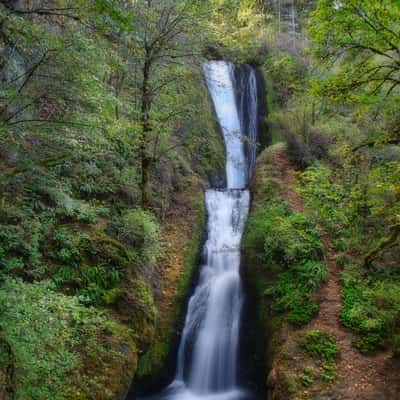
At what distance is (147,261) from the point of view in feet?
26.5

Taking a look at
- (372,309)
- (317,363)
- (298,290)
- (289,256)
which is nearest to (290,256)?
(289,256)

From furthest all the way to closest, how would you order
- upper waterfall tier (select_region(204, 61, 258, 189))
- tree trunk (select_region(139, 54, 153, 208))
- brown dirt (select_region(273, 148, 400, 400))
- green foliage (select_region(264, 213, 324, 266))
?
upper waterfall tier (select_region(204, 61, 258, 189))
green foliage (select_region(264, 213, 324, 266))
tree trunk (select_region(139, 54, 153, 208))
brown dirt (select_region(273, 148, 400, 400))

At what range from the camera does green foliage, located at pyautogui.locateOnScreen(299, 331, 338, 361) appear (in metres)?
6.62

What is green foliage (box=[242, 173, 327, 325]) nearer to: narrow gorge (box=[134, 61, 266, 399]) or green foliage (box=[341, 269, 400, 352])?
green foliage (box=[341, 269, 400, 352])

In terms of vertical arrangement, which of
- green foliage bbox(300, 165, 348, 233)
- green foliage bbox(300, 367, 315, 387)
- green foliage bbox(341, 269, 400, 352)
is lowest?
green foliage bbox(300, 367, 315, 387)

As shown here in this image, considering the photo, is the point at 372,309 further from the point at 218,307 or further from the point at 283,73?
the point at 283,73

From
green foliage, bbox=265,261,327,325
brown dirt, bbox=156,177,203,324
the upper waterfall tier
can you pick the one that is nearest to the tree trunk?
brown dirt, bbox=156,177,203,324

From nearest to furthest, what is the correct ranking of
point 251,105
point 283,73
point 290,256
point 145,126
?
point 145,126 → point 290,256 → point 251,105 → point 283,73

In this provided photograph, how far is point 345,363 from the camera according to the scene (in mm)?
6449

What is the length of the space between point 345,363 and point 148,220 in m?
5.06

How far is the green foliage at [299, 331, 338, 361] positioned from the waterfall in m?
1.84

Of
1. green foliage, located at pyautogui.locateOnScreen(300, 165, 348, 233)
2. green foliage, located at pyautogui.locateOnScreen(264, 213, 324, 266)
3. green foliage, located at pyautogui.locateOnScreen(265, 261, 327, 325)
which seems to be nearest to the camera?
green foliage, located at pyautogui.locateOnScreen(265, 261, 327, 325)

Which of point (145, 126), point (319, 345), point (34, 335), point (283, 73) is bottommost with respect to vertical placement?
point (319, 345)

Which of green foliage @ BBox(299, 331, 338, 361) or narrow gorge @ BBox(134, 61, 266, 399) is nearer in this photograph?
green foliage @ BBox(299, 331, 338, 361)
